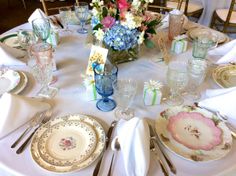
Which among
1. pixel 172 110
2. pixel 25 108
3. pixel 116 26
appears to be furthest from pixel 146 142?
pixel 116 26

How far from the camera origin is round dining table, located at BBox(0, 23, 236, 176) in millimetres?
770

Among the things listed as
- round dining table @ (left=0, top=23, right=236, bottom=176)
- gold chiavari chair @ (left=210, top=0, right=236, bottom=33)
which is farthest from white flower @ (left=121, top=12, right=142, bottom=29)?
gold chiavari chair @ (left=210, top=0, right=236, bottom=33)

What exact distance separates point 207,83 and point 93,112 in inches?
20.4

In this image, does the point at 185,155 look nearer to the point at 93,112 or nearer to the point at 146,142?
the point at 146,142

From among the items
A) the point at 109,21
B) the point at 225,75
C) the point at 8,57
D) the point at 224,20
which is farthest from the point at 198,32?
the point at 224,20

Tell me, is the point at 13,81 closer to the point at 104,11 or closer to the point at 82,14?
the point at 104,11

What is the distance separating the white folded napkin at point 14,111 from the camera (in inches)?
34.7

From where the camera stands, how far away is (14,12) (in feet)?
12.8

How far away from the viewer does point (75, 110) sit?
99 cm

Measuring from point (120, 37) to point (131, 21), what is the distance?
0.08 metres

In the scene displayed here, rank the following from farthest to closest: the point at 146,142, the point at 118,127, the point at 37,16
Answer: the point at 37,16 → the point at 118,127 → the point at 146,142

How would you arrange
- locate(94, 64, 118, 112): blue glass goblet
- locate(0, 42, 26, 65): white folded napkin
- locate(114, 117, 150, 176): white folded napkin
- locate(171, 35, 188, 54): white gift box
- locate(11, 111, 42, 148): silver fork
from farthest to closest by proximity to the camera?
locate(171, 35, 188, 54): white gift box < locate(0, 42, 26, 65): white folded napkin < locate(94, 64, 118, 112): blue glass goblet < locate(11, 111, 42, 148): silver fork < locate(114, 117, 150, 176): white folded napkin

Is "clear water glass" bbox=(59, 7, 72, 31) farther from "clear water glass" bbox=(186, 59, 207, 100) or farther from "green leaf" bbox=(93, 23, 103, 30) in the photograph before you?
"clear water glass" bbox=(186, 59, 207, 100)

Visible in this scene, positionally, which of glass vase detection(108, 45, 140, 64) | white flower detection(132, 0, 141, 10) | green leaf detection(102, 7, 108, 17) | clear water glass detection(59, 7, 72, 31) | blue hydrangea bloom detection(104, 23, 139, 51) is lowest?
glass vase detection(108, 45, 140, 64)
